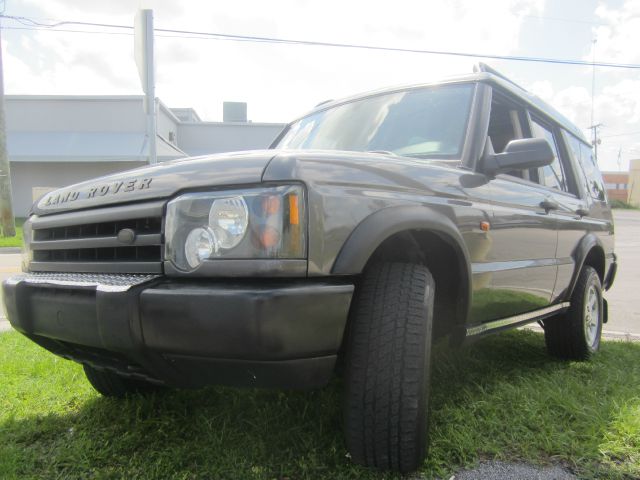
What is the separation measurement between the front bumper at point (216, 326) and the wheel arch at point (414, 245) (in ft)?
0.43

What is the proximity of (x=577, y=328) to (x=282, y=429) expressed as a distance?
2.35 m

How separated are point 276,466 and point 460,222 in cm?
125

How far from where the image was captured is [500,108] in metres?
2.99

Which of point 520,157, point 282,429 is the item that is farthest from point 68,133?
point 520,157

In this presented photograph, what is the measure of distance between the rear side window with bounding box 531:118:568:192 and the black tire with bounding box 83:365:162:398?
109 inches

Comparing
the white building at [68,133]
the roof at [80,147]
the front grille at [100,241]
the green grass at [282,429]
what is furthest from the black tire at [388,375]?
the white building at [68,133]

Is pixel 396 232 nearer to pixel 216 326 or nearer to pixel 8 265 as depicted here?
pixel 216 326

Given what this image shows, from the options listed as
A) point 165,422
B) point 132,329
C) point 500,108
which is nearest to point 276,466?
point 165,422

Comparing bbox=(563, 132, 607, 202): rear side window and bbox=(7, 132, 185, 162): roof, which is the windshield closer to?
bbox=(563, 132, 607, 202): rear side window

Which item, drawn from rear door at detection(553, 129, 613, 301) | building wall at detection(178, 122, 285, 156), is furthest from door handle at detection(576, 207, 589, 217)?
building wall at detection(178, 122, 285, 156)

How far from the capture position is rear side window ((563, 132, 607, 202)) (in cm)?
426

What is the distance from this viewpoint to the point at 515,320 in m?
2.89

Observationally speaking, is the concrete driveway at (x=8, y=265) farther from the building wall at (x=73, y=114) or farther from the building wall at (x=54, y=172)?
the building wall at (x=73, y=114)

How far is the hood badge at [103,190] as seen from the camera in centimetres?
190
